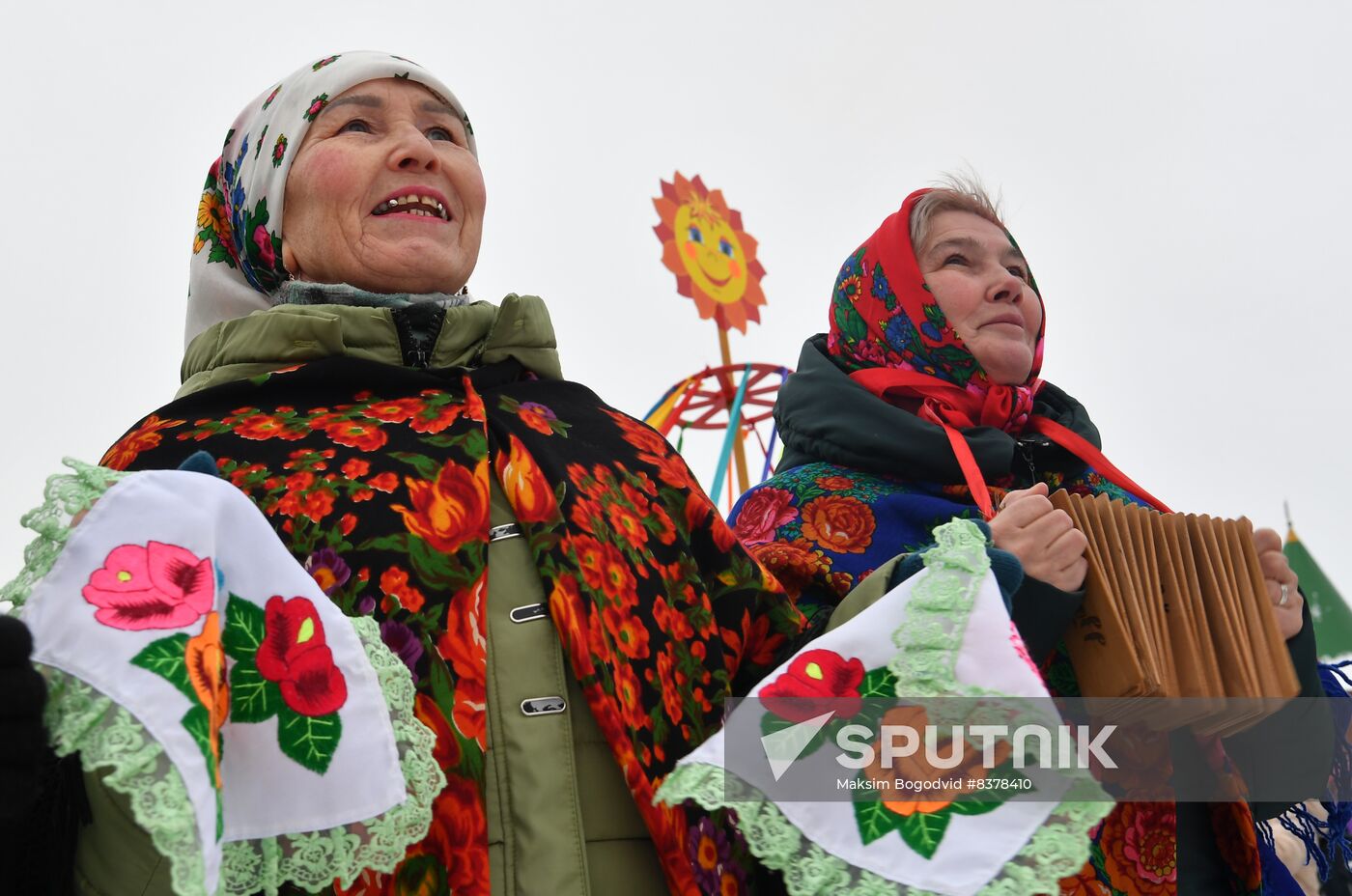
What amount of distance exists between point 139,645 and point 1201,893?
2218 millimetres

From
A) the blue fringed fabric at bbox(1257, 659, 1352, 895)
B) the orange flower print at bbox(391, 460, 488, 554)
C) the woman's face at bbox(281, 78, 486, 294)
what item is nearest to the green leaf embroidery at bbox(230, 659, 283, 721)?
the orange flower print at bbox(391, 460, 488, 554)

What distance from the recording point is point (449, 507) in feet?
6.76

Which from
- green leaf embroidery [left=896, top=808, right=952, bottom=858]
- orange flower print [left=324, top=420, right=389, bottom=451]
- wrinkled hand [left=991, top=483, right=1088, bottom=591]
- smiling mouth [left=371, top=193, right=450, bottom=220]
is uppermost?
smiling mouth [left=371, top=193, right=450, bottom=220]

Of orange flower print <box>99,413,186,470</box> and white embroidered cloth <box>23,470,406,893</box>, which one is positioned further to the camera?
orange flower print <box>99,413,186,470</box>

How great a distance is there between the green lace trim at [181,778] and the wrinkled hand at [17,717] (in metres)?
0.02

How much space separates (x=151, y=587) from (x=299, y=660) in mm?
193

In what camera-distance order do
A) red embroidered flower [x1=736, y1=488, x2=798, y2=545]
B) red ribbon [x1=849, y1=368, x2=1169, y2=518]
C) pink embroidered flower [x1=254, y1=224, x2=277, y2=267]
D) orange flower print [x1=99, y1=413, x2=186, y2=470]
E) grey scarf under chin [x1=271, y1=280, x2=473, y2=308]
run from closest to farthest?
orange flower print [x1=99, y1=413, x2=186, y2=470]
grey scarf under chin [x1=271, y1=280, x2=473, y2=308]
pink embroidered flower [x1=254, y1=224, x2=277, y2=267]
red embroidered flower [x1=736, y1=488, x2=798, y2=545]
red ribbon [x1=849, y1=368, x2=1169, y2=518]

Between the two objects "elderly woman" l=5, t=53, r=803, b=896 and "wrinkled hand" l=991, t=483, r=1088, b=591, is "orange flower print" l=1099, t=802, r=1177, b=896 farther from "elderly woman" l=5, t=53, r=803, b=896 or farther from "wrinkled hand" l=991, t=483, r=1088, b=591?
"elderly woman" l=5, t=53, r=803, b=896

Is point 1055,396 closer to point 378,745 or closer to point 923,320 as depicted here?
point 923,320

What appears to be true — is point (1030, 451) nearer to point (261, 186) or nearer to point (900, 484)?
point (900, 484)

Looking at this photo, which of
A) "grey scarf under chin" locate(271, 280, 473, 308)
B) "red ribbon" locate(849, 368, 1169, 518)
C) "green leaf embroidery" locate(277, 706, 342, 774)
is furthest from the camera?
"red ribbon" locate(849, 368, 1169, 518)

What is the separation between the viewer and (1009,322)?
3.26 m

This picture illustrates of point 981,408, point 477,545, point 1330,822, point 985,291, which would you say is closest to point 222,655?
point 477,545

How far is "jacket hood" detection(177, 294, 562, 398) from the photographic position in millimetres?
2227
